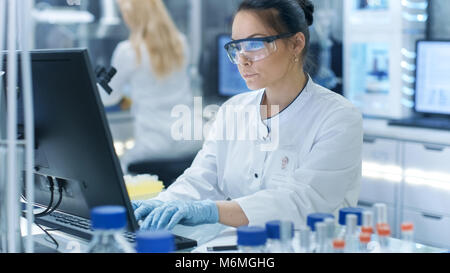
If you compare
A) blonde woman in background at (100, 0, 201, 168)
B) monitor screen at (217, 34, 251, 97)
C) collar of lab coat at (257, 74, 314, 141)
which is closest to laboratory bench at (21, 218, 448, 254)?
collar of lab coat at (257, 74, 314, 141)

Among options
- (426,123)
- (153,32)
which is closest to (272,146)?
(153,32)

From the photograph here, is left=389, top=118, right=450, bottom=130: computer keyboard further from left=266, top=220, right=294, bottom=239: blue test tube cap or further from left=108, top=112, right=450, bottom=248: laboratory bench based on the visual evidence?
left=266, top=220, right=294, bottom=239: blue test tube cap

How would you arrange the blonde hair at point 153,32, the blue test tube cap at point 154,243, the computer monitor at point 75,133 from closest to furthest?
the blue test tube cap at point 154,243
the computer monitor at point 75,133
the blonde hair at point 153,32

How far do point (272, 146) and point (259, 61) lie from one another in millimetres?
263

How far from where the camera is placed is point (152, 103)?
3.77 metres

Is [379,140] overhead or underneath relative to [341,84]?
underneath

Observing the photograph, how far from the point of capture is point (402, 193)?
366 cm

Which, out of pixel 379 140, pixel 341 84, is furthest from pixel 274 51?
pixel 341 84

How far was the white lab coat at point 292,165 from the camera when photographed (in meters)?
1.68

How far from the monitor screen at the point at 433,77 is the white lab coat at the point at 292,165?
6.49 ft

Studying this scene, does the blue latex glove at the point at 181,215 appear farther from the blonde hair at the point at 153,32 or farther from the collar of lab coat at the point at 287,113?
the blonde hair at the point at 153,32

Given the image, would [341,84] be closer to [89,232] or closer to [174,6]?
[174,6]

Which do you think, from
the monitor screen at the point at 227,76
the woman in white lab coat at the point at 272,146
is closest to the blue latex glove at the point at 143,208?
the woman in white lab coat at the point at 272,146

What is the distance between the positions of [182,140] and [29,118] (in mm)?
2867
